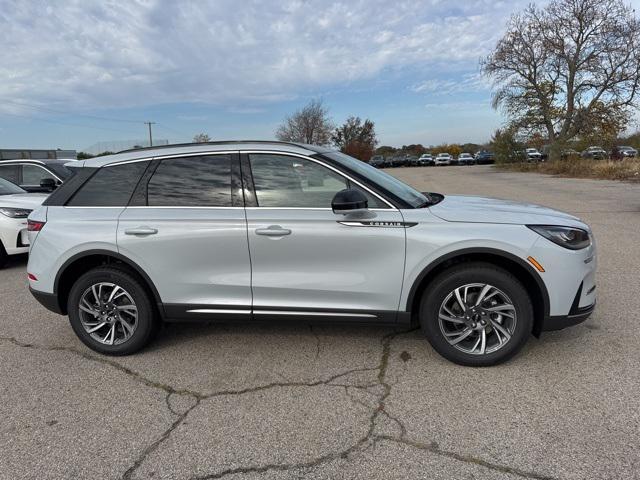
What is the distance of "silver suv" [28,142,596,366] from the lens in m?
3.01

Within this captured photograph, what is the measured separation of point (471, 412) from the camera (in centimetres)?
265

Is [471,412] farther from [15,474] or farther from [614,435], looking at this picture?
[15,474]

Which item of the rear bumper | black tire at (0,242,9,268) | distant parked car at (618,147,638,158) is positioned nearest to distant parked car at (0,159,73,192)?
black tire at (0,242,9,268)

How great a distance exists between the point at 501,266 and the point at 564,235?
0.48 meters

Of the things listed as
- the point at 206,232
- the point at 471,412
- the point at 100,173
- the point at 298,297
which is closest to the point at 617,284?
the point at 471,412

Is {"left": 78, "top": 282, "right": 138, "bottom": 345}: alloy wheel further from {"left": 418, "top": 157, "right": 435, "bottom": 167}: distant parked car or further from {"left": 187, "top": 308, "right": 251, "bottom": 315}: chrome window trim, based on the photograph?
{"left": 418, "top": 157, "right": 435, "bottom": 167}: distant parked car

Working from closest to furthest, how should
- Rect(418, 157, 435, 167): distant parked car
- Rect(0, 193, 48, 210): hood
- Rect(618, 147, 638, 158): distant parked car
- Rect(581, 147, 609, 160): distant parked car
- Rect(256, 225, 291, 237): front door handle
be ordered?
Rect(256, 225, 291, 237): front door handle, Rect(0, 193, 48, 210): hood, Rect(618, 147, 638, 158): distant parked car, Rect(581, 147, 609, 160): distant parked car, Rect(418, 157, 435, 167): distant parked car

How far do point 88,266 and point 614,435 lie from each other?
155 inches

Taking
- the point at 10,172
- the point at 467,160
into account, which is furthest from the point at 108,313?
the point at 467,160

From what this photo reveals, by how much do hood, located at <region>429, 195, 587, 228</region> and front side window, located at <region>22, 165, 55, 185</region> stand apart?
8730mm

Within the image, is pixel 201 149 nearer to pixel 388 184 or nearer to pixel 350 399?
pixel 388 184

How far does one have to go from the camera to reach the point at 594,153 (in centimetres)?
3008

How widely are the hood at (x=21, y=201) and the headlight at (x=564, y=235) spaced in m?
6.97

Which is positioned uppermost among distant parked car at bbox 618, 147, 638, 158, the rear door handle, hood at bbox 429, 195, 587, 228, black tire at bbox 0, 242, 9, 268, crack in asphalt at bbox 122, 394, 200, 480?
distant parked car at bbox 618, 147, 638, 158
